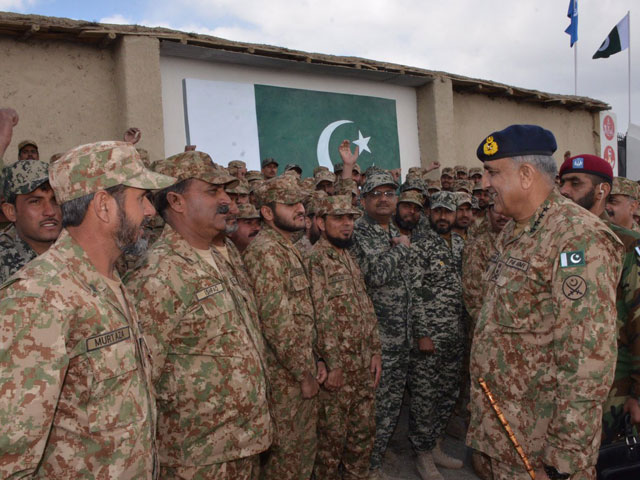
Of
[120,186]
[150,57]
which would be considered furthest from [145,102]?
[120,186]

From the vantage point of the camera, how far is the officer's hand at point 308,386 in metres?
3.59

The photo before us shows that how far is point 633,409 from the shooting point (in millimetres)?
2730

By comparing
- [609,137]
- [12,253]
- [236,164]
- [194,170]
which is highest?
[609,137]

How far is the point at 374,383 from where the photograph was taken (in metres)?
4.18

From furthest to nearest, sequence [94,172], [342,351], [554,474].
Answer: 1. [342,351]
2. [554,474]
3. [94,172]

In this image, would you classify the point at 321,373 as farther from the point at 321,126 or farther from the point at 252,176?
the point at 321,126

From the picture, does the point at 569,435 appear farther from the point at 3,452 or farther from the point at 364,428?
A: the point at 364,428

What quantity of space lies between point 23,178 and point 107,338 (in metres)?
1.75

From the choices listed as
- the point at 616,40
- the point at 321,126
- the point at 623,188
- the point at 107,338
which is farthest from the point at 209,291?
the point at 616,40

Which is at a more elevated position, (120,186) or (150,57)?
(150,57)

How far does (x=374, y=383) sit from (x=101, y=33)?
6615mm

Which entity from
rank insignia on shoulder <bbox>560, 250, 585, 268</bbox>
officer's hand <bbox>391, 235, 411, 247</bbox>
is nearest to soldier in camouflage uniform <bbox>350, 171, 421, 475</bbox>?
officer's hand <bbox>391, 235, 411, 247</bbox>

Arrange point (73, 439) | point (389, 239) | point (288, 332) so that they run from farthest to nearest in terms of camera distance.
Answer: point (389, 239) → point (288, 332) → point (73, 439)

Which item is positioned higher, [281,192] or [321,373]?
[281,192]
